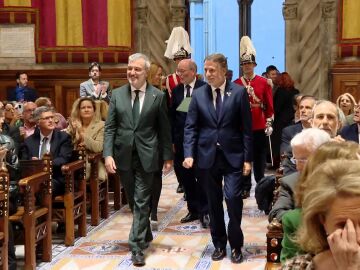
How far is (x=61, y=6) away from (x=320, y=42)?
4.89m

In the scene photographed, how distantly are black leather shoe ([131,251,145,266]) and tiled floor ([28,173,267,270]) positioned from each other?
53mm

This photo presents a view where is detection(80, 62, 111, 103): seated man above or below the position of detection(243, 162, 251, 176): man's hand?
above

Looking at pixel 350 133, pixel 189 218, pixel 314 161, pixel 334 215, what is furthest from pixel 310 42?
pixel 334 215

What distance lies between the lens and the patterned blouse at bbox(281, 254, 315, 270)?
1.82m

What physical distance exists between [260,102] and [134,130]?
259 cm

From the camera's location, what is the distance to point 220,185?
199 inches

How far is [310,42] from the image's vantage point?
459 inches

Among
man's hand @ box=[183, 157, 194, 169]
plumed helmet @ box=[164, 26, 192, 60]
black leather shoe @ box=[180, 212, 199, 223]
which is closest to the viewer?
man's hand @ box=[183, 157, 194, 169]

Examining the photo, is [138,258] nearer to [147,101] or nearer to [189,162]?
[189,162]

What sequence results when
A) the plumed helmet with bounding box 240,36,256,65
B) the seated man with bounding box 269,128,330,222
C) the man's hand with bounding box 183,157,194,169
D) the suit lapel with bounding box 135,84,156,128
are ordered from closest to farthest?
the seated man with bounding box 269,128,330,222 < the man's hand with bounding box 183,157,194,169 < the suit lapel with bounding box 135,84,156,128 < the plumed helmet with bounding box 240,36,256,65

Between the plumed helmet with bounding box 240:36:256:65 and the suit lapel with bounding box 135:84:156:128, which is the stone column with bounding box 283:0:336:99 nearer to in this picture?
the plumed helmet with bounding box 240:36:256:65

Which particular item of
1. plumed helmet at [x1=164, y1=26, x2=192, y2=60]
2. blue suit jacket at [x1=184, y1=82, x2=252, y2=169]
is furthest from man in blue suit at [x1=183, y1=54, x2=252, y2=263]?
plumed helmet at [x1=164, y1=26, x2=192, y2=60]

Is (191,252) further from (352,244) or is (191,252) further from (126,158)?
(352,244)

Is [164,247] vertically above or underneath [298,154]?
underneath
